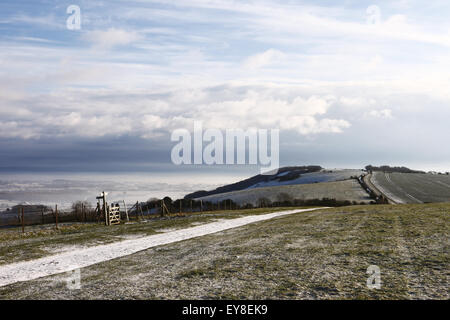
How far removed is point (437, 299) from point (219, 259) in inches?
338

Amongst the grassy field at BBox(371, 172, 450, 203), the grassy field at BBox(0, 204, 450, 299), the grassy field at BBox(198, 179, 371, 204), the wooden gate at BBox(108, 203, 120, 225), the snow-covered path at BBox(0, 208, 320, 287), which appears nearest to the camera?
the grassy field at BBox(0, 204, 450, 299)

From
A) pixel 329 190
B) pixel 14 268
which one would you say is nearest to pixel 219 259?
pixel 14 268

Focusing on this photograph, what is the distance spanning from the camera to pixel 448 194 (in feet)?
247

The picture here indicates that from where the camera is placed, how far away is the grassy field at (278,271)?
1080 cm

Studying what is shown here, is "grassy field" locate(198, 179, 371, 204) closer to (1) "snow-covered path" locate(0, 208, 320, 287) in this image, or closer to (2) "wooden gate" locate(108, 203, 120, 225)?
(2) "wooden gate" locate(108, 203, 120, 225)

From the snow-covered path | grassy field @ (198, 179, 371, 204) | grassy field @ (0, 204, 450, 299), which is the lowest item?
grassy field @ (198, 179, 371, 204)

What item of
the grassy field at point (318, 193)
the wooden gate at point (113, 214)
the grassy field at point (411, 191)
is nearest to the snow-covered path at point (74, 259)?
the wooden gate at point (113, 214)

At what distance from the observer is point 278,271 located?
13125mm

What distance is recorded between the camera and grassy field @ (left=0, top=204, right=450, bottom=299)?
35.4 ft

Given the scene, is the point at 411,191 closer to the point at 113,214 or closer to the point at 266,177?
the point at 113,214

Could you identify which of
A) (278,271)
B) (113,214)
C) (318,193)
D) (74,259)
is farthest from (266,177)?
(278,271)

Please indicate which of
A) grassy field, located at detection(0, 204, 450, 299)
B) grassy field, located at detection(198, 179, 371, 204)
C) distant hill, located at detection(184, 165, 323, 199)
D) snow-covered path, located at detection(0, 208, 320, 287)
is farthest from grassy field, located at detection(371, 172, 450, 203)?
distant hill, located at detection(184, 165, 323, 199)

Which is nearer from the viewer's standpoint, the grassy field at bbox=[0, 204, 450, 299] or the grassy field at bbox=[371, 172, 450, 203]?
the grassy field at bbox=[0, 204, 450, 299]
